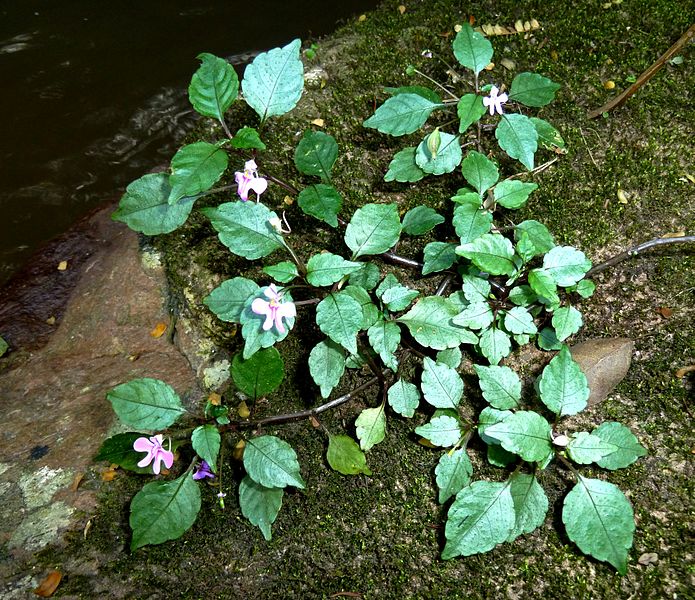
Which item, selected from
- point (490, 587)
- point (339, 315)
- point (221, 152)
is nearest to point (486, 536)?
point (490, 587)

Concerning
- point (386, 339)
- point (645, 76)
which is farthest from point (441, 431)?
point (645, 76)

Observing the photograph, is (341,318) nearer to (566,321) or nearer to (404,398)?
(404,398)

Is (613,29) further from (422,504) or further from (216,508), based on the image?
(216,508)

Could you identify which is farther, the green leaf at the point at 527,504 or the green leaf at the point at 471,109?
the green leaf at the point at 471,109

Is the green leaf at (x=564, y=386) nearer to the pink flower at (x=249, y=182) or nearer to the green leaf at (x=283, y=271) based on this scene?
the green leaf at (x=283, y=271)

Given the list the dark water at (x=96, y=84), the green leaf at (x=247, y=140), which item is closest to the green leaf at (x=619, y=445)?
the green leaf at (x=247, y=140)
